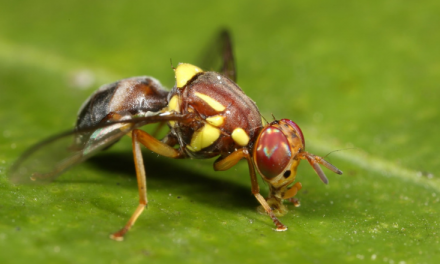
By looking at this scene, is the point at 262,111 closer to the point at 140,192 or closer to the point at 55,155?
the point at 140,192

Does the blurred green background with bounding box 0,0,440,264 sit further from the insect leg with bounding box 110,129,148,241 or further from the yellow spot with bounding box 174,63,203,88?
the yellow spot with bounding box 174,63,203,88

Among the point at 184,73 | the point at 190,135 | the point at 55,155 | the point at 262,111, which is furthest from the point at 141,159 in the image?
the point at 262,111

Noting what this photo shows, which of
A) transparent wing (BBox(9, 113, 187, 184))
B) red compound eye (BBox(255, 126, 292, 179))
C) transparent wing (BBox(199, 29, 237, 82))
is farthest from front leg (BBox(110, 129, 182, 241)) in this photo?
transparent wing (BBox(199, 29, 237, 82))

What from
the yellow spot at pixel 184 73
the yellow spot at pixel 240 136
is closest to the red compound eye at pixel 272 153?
the yellow spot at pixel 240 136

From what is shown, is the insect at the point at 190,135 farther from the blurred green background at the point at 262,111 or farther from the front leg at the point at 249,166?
the blurred green background at the point at 262,111

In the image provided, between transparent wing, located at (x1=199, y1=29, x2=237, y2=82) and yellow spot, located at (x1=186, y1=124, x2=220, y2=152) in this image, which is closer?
yellow spot, located at (x1=186, y1=124, x2=220, y2=152)

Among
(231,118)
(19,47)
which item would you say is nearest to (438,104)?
(231,118)
